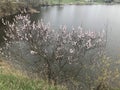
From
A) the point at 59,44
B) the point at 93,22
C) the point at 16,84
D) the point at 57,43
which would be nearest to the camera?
the point at 16,84

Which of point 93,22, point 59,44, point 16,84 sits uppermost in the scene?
point 16,84

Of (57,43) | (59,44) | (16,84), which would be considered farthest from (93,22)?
(16,84)

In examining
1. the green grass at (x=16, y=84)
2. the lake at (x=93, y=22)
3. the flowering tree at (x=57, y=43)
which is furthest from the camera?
the lake at (x=93, y=22)

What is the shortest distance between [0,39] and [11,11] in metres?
39.3

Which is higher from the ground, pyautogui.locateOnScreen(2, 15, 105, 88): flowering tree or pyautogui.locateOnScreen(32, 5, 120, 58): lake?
pyautogui.locateOnScreen(2, 15, 105, 88): flowering tree

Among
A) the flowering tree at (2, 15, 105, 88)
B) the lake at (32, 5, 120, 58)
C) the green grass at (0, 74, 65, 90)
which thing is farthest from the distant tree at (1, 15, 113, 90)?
the green grass at (0, 74, 65, 90)

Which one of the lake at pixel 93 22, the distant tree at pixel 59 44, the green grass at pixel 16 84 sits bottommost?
the lake at pixel 93 22

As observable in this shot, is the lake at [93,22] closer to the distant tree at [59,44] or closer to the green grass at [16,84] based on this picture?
the distant tree at [59,44]

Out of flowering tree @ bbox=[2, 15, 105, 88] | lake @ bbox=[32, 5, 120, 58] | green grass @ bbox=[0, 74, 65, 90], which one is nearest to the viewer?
green grass @ bbox=[0, 74, 65, 90]

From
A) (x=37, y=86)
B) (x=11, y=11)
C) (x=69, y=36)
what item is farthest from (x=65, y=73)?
(x=11, y=11)

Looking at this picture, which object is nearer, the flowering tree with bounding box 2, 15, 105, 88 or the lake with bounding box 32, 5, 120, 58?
the flowering tree with bounding box 2, 15, 105, 88

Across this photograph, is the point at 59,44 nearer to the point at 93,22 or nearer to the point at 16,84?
the point at 16,84

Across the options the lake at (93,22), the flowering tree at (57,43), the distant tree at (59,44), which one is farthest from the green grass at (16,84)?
the lake at (93,22)

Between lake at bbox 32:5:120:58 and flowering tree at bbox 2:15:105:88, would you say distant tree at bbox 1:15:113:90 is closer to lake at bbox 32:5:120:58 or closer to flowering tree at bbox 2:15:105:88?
flowering tree at bbox 2:15:105:88
